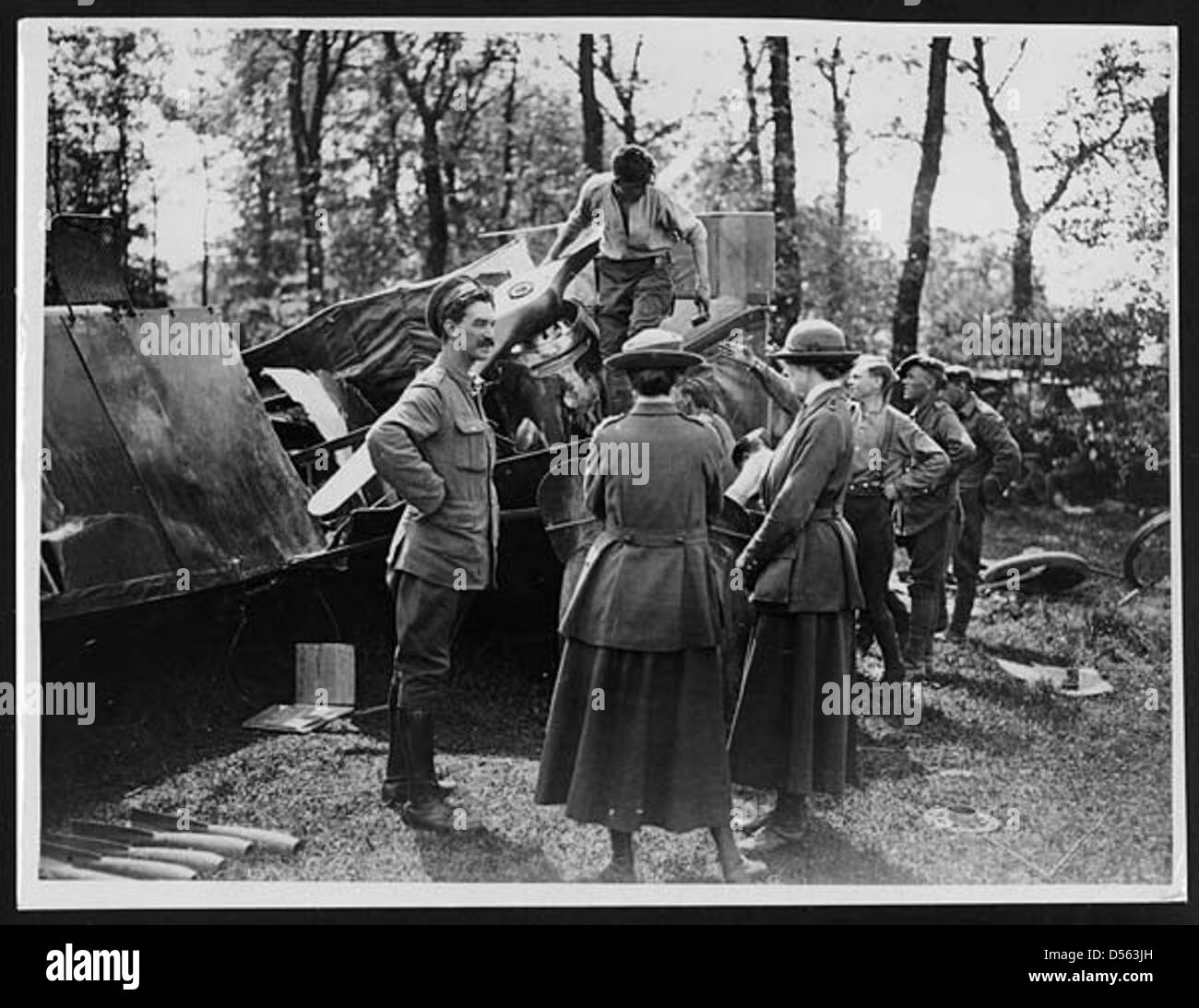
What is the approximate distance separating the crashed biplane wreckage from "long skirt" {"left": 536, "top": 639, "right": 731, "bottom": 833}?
365 millimetres

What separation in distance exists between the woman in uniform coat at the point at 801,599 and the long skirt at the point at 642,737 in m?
0.16

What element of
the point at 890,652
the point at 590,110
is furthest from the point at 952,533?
the point at 590,110

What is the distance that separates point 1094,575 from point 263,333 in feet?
8.17

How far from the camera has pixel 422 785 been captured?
407 centimetres

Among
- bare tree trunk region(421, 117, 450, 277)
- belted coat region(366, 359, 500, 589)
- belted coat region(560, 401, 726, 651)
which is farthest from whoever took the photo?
bare tree trunk region(421, 117, 450, 277)

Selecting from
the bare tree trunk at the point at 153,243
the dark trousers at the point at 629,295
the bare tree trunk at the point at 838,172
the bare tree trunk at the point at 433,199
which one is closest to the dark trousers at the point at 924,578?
the bare tree trunk at the point at 838,172

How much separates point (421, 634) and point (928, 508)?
1493 mm

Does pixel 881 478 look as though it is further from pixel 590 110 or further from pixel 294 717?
pixel 294 717

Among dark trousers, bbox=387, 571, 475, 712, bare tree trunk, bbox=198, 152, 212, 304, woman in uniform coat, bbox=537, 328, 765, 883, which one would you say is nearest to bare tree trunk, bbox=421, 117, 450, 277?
bare tree trunk, bbox=198, 152, 212, 304

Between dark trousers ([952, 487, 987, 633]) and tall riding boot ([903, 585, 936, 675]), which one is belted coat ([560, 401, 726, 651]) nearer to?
tall riding boot ([903, 585, 936, 675])

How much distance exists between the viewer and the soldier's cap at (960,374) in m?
4.33

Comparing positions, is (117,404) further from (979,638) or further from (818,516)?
(979,638)

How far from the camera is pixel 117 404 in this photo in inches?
163

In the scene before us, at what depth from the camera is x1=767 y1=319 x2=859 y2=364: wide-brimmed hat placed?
4.00 metres
